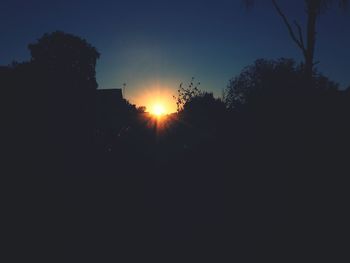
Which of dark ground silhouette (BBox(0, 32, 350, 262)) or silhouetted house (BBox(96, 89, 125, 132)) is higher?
silhouetted house (BBox(96, 89, 125, 132))

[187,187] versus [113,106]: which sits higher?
[113,106]

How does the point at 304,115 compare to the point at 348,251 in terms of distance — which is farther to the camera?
the point at 304,115

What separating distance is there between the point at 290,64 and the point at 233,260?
4023 centimetres

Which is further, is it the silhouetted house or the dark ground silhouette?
the silhouetted house

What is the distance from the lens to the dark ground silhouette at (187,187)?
6758 millimetres

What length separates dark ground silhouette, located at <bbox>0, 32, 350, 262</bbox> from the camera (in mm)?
6758

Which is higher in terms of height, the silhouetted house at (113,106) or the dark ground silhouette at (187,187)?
the silhouetted house at (113,106)

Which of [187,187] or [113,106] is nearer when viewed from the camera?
[187,187]

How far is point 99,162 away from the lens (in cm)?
930

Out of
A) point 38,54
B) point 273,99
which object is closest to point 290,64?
point 273,99

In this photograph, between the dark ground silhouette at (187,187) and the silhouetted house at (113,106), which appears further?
the silhouetted house at (113,106)

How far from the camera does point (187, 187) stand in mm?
8797

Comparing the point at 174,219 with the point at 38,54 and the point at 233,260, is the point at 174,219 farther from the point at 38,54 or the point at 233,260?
the point at 38,54

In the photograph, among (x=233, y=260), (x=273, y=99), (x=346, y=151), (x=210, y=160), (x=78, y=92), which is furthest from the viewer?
(x=78, y=92)
